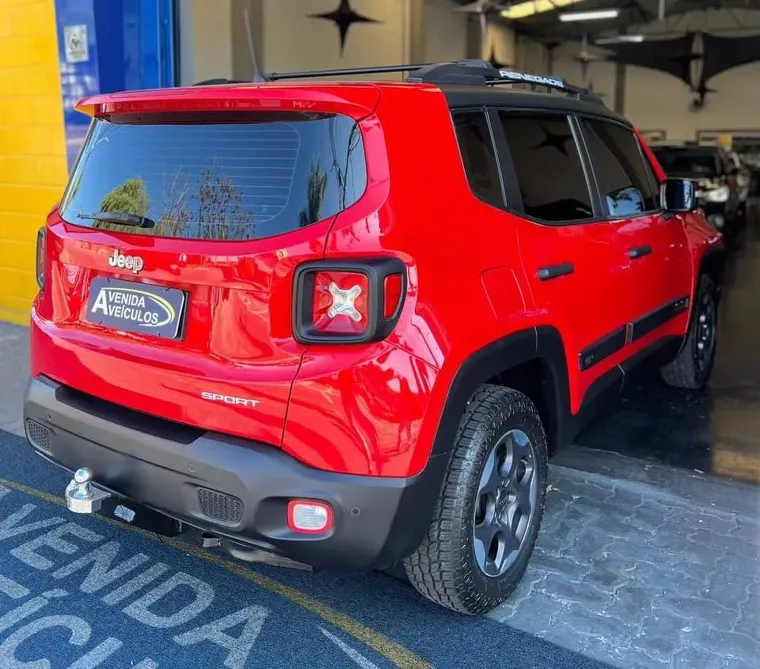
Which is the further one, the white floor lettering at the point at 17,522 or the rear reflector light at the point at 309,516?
the white floor lettering at the point at 17,522

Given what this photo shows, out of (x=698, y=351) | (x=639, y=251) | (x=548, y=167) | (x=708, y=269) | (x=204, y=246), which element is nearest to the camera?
(x=204, y=246)

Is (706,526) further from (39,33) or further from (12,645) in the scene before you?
(39,33)

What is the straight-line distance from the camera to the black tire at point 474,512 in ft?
7.78

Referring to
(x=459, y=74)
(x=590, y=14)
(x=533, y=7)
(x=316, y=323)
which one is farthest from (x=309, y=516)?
(x=590, y=14)

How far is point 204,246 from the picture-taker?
227 centimetres

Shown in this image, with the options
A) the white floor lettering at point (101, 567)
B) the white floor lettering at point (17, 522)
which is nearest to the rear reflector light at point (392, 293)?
the white floor lettering at point (101, 567)

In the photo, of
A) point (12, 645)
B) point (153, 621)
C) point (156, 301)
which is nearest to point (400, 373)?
point (156, 301)

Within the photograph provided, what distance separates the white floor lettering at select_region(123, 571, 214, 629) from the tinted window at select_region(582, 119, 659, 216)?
2.32m

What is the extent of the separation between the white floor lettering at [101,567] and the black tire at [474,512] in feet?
3.69

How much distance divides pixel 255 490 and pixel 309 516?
0.17 metres

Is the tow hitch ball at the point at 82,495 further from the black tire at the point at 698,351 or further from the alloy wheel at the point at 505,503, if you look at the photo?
the black tire at the point at 698,351

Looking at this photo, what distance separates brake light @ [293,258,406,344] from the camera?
207 cm

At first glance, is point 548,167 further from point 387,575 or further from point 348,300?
point 387,575

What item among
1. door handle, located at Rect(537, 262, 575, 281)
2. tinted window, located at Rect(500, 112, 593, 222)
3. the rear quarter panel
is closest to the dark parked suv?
tinted window, located at Rect(500, 112, 593, 222)
